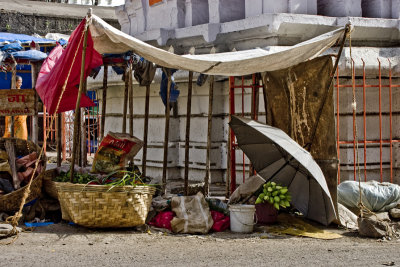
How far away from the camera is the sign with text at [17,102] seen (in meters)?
7.59

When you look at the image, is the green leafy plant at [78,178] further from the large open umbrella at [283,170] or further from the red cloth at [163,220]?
the large open umbrella at [283,170]

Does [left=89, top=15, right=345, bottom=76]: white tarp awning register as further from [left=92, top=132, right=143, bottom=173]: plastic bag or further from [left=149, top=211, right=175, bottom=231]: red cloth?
[left=149, top=211, right=175, bottom=231]: red cloth

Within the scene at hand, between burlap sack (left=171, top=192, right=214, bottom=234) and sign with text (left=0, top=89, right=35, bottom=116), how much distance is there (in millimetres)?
2310

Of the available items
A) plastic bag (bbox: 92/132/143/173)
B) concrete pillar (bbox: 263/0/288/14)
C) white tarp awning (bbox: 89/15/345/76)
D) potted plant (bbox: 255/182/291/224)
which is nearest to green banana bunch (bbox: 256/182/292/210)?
potted plant (bbox: 255/182/291/224)

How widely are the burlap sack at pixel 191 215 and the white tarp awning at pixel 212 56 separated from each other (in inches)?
59.2

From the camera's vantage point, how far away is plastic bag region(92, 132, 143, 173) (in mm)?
7156

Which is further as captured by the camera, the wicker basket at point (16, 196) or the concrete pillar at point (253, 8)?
the concrete pillar at point (253, 8)

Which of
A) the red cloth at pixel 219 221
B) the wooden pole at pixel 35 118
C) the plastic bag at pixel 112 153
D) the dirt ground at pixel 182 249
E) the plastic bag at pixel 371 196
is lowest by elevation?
the dirt ground at pixel 182 249

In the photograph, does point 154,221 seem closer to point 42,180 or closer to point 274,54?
point 42,180

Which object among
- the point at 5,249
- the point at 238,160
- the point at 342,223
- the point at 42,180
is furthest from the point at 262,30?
the point at 5,249

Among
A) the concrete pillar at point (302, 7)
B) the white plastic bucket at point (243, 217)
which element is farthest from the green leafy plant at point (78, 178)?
the concrete pillar at point (302, 7)

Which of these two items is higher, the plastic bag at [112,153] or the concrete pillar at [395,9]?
the concrete pillar at [395,9]

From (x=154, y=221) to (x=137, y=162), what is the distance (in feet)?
13.9

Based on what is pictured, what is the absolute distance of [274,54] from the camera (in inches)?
258
